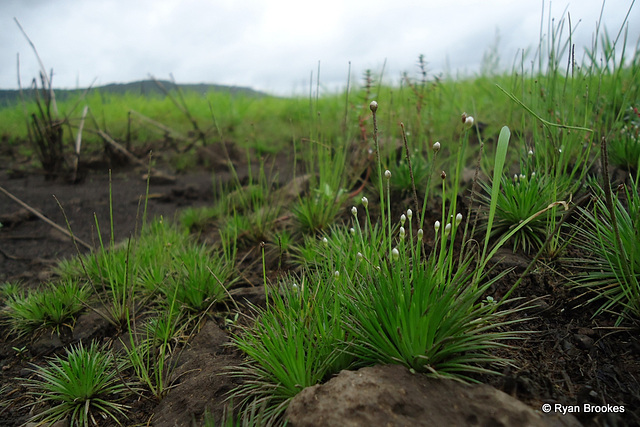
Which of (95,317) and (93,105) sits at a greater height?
(93,105)

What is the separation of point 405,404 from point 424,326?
245 millimetres

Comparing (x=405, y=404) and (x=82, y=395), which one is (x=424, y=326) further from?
(x=82, y=395)

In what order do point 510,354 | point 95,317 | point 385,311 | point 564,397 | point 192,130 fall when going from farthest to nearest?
point 192,130 < point 95,317 < point 510,354 < point 385,311 < point 564,397

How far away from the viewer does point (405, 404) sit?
3.95ft

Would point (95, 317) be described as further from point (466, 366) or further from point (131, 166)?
point (131, 166)

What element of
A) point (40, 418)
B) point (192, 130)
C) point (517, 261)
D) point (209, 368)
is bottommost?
point (40, 418)

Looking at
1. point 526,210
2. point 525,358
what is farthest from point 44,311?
point 526,210

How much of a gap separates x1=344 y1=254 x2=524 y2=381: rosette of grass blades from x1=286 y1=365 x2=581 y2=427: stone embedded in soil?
66 millimetres

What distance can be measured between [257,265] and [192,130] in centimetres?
525

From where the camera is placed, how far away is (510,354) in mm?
1553

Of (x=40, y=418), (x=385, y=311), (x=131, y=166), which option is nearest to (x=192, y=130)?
(x=131, y=166)

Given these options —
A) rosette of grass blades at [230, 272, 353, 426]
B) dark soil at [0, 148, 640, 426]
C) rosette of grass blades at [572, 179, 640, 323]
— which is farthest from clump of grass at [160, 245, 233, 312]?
rosette of grass blades at [572, 179, 640, 323]

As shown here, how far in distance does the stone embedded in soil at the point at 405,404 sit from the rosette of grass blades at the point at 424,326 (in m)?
0.07

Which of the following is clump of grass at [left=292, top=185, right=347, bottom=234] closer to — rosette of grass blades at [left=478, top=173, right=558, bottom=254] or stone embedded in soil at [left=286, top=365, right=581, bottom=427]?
rosette of grass blades at [left=478, top=173, right=558, bottom=254]
